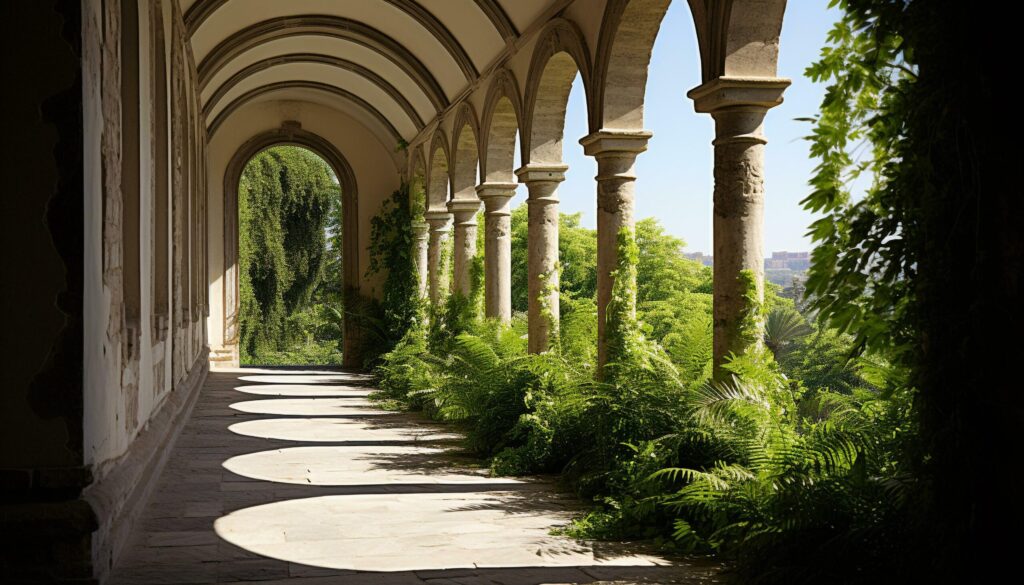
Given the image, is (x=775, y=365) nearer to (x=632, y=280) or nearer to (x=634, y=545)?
(x=634, y=545)

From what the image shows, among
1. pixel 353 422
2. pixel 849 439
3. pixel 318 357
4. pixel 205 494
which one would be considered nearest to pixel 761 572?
pixel 849 439

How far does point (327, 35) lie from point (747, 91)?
33.4ft

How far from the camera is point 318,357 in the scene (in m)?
39.9

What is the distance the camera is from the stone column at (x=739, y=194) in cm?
616

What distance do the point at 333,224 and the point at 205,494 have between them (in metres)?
35.9

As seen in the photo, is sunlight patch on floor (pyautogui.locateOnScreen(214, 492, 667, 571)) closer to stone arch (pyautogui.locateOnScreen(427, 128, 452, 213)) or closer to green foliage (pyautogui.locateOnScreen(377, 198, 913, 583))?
green foliage (pyautogui.locateOnScreen(377, 198, 913, 583))

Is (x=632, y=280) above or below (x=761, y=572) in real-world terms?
above

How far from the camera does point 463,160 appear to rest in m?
15.0

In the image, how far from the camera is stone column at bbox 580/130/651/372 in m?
8.48

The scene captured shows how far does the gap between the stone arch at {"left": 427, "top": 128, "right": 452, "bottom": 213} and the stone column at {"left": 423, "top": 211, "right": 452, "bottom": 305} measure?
Result: 0.48 ft

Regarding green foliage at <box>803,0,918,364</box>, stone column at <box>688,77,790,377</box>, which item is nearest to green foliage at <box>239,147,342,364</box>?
stone column at <box>688,77,790,377</box>

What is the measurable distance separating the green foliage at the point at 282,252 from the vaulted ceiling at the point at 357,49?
16.3 metres
